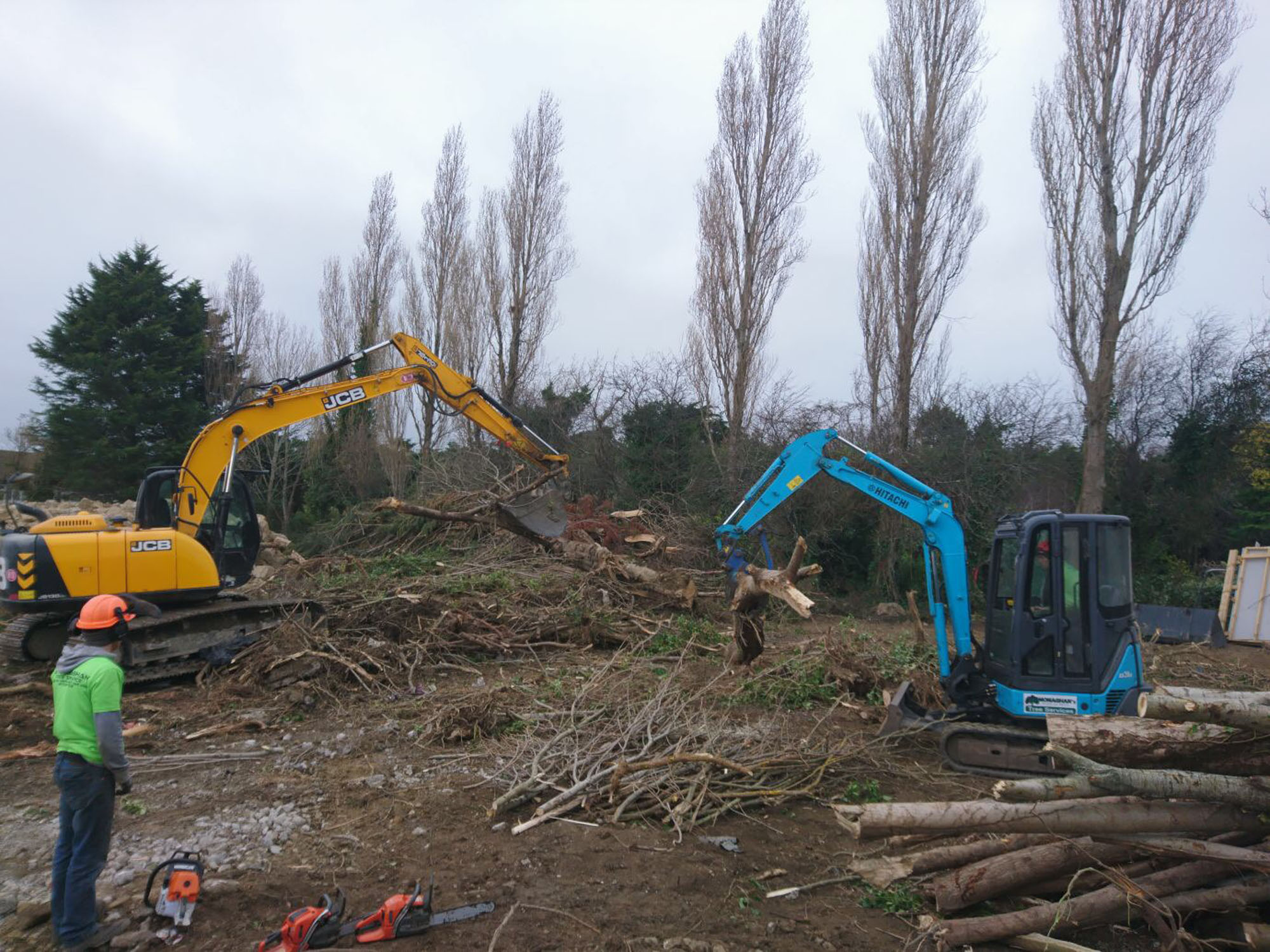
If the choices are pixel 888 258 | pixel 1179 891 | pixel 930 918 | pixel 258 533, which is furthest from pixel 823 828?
pixel 888 258

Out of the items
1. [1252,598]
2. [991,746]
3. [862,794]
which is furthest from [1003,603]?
[1252,598]

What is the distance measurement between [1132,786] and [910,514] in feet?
13.1

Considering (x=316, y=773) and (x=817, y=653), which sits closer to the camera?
(x=316, y=773)

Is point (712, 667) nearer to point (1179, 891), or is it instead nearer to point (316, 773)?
point (316, 773)

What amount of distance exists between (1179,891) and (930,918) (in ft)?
3.99

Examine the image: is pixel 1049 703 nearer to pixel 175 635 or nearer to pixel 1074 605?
pixel 1074 605

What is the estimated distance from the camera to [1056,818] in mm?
3932

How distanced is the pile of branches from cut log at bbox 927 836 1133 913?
1.65m

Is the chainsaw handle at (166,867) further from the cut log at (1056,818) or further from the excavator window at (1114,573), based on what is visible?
the excavator window at (1114,573)

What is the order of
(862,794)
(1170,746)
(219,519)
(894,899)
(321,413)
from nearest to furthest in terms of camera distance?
(1170,746)
(894,899)
(862,794)
(219,519)
(321,413)

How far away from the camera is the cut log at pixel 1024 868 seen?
4148 millimetres

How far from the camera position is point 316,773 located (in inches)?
253

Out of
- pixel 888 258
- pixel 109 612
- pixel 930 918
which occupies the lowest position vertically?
pixel 930 918

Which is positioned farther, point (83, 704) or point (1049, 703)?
point (1049, 703)
